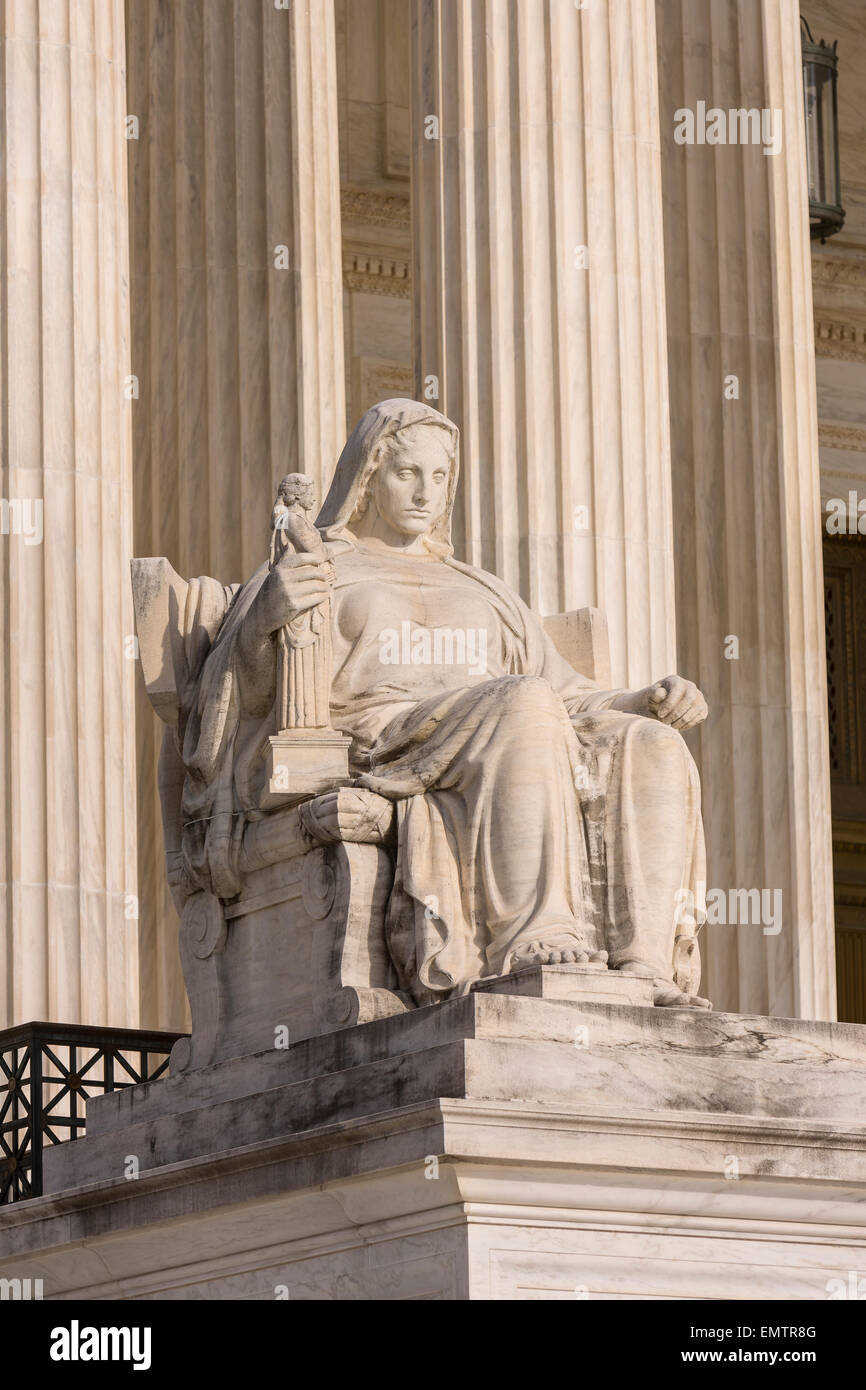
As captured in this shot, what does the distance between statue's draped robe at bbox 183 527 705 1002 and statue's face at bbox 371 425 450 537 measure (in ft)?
1.31

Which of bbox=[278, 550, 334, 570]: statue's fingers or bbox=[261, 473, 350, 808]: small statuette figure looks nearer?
bbox=[261, 473, 350, 808]: small statuette figure

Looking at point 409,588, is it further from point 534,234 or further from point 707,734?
point 707,734

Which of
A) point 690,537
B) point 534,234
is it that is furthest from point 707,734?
point 534,234

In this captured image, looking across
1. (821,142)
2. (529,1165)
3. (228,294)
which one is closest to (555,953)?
(529,1165)

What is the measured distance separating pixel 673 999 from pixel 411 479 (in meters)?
2.70

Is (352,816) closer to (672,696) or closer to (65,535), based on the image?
(672,696)

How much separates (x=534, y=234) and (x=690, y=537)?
3339 mm

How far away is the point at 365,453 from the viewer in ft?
39.3

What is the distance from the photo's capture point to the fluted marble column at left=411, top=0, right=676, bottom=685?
52.7 feet

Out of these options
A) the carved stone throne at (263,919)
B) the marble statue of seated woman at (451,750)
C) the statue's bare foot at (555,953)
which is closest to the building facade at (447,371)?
the carved stone throne at (263,919)

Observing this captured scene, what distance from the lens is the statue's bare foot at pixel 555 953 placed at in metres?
10.1

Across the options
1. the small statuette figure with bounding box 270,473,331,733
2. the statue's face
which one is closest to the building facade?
the statue's face

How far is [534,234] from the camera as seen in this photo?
16375 mm

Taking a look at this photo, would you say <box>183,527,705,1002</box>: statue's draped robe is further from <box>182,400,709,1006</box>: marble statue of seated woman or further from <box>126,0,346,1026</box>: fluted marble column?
<box>126,0,346,1026</box>: fluted marble column
